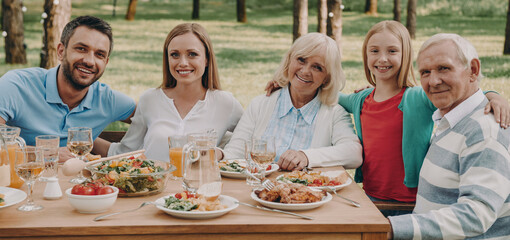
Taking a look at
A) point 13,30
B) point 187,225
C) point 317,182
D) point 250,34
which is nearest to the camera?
point 187,225

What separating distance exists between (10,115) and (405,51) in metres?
2.52

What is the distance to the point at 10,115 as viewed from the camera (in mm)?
3580

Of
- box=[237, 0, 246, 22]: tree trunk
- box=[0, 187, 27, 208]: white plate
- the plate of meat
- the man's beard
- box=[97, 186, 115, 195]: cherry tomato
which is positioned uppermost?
box=[237, 0, 246, 22]: tree trunk

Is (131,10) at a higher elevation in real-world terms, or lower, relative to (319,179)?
higher

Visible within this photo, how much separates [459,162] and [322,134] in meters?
1.06

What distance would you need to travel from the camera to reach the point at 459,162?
2.48m

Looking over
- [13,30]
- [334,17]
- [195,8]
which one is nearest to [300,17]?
[334,17]

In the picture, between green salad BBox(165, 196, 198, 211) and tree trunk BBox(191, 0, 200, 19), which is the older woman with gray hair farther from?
tree trunk BBox(191, 0, 200, 19)

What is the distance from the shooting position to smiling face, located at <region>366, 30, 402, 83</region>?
332 centimetres

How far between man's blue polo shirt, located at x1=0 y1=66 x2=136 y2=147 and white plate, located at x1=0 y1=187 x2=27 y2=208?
1297 mm

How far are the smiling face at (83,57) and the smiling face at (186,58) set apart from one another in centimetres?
48

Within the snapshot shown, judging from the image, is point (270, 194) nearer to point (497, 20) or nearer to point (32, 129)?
point (32, 129)

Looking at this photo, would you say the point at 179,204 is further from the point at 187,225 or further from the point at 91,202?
the point at 91,202

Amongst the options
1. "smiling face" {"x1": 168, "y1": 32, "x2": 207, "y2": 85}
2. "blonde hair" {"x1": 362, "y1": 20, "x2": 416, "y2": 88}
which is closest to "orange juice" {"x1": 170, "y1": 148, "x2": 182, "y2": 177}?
"smiling face" {"x1": 168, "y1": 32, "x2": 207, "y2": 85}
